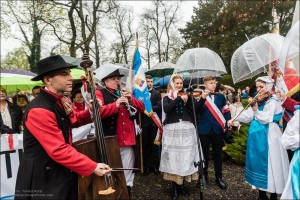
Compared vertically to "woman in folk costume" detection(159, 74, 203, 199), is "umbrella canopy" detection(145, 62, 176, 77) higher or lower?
higher

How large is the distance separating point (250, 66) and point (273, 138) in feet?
3.74

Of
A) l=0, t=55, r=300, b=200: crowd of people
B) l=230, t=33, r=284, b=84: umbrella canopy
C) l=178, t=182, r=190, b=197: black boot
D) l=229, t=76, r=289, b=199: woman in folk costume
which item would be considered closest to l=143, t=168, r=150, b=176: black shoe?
l=0, t=55, r=300, b=200: crowd of people

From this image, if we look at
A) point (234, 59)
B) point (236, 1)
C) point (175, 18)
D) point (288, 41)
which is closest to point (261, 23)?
point (236, 1)

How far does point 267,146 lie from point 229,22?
75.3 feet

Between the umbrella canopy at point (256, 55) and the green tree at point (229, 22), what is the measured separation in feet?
62.5

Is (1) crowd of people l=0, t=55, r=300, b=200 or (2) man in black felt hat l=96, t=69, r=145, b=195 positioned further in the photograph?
(2) man in black felt hat l=96, t=69, r=145, b=195

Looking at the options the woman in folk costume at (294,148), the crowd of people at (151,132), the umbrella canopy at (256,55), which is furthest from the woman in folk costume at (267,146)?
the woman in folk costume at (294,148)

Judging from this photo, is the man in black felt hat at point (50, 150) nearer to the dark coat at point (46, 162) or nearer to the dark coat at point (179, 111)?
the dark coat at point (46, 162)

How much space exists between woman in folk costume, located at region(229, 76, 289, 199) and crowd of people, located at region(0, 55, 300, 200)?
13mm

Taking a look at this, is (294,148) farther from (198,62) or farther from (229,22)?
(229,22)

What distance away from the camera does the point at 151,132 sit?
20.3 ft

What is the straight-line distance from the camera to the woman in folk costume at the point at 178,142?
4.36 meters

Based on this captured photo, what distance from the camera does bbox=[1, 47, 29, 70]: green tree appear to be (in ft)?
104

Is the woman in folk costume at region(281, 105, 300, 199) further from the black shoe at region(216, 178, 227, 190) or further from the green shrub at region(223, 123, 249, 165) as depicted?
the green shrub at region(223, 123, 249, 165)
